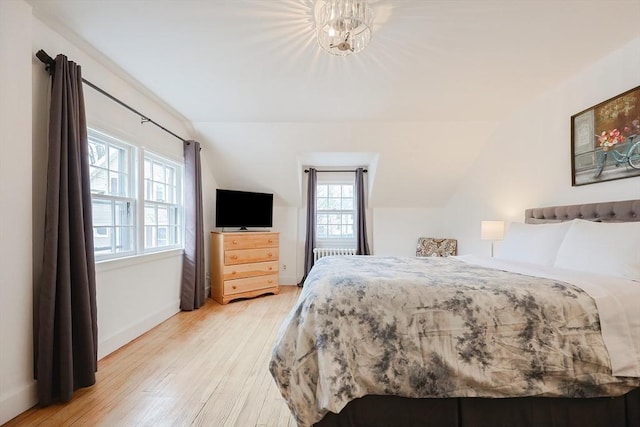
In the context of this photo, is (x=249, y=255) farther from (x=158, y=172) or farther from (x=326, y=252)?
(x=158, y=172)

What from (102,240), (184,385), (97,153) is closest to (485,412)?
(184,385)

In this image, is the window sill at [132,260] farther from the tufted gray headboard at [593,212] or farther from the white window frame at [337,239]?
the tufted gray headboard at [593,212]

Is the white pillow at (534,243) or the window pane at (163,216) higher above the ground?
the window pane at (163,216)

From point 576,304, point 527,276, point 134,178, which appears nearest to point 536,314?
point 576,304

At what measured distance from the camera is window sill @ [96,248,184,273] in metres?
2.38

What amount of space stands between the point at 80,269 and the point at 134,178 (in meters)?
1.23

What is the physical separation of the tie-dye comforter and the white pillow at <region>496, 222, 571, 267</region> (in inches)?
35.2

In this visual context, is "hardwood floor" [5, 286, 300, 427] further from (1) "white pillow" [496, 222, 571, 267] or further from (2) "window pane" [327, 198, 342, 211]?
(2) "window pane" [327, 198, 342, 211]

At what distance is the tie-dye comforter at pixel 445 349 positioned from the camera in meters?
1.37

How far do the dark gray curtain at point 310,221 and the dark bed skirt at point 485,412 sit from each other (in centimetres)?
361

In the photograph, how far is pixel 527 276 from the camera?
1708mm

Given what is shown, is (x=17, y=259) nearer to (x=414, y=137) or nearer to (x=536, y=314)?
(x=536, y=314)

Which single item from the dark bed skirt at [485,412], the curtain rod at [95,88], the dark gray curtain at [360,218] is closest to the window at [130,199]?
the curtain rod at [95,88]

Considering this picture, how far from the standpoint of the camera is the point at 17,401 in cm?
167
